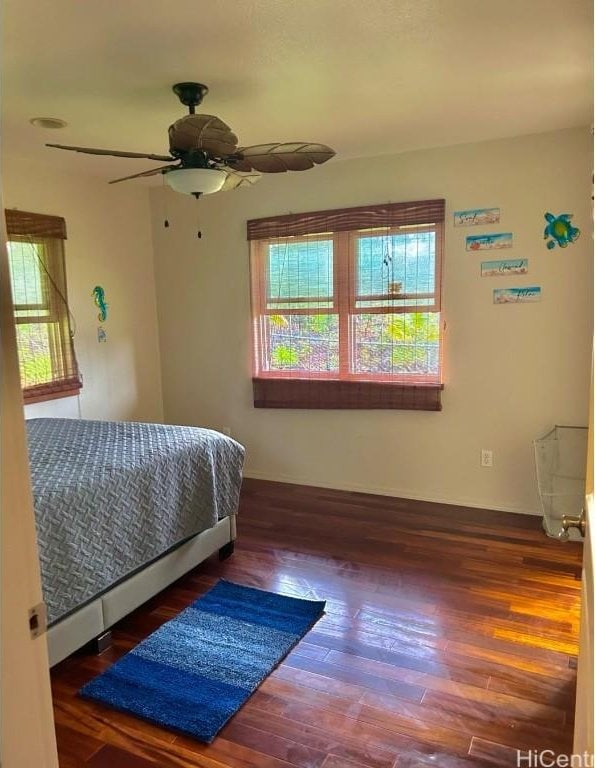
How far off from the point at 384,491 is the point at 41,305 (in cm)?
276

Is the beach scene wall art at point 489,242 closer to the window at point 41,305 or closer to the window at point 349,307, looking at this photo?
the window at point 349,307

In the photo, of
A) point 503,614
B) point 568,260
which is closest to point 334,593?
point 503,614

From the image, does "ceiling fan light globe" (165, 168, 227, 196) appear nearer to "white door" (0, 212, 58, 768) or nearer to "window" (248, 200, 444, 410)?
"window" (248, 200, 444, 410)

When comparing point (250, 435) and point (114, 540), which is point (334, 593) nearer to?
point (114, 540)

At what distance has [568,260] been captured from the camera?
3.49 m

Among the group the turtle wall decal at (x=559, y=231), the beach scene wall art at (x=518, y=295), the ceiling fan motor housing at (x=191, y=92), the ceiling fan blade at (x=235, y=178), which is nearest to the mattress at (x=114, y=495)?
the ceiling fan blade at (x=235, y=178)

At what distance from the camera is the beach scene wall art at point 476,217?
3.64 m

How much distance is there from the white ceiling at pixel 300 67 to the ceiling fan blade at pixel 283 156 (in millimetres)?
348

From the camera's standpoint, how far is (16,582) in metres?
0.81

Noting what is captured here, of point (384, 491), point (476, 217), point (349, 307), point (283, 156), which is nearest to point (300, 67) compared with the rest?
point (283, 156)

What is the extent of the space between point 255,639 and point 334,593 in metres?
0.53

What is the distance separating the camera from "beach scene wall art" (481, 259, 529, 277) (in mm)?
3600

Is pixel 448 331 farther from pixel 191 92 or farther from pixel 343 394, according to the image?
pixel 191 92

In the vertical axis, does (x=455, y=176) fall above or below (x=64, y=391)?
above
